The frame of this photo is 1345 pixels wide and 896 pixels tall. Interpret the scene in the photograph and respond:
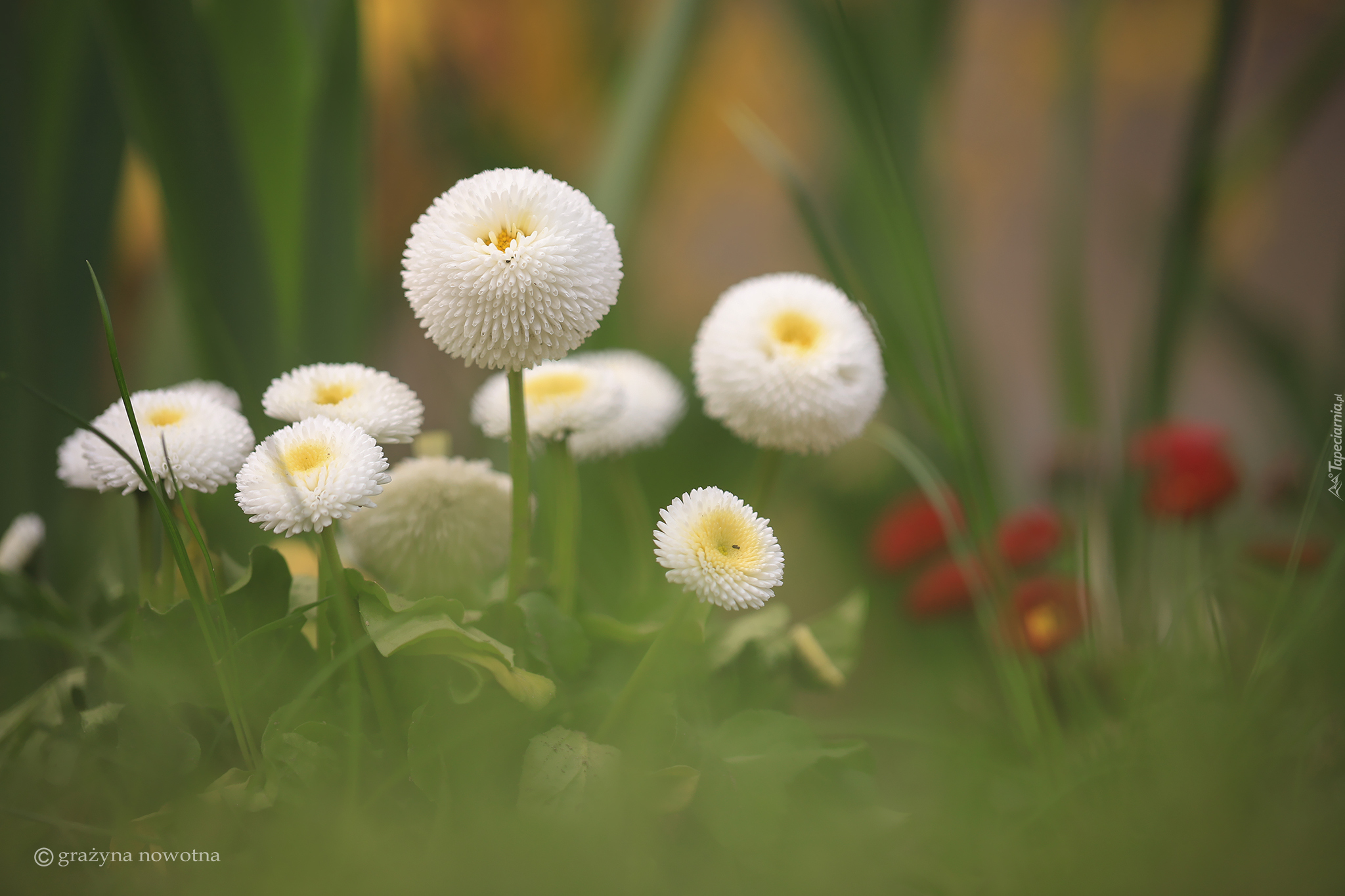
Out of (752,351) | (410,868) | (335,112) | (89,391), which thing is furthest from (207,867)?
(89,391)

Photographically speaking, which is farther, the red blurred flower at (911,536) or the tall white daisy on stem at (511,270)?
the red blurred flower at (911,536)

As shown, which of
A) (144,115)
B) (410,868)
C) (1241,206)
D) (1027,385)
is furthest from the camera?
(1027,385)

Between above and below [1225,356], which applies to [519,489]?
below

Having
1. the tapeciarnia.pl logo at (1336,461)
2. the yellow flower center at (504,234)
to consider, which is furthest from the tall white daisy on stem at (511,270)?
the tapeciarnia.pl logo at (1336,461)

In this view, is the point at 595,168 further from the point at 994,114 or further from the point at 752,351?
the point at 994,114

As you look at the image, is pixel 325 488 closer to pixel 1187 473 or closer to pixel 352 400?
pixel 352 400

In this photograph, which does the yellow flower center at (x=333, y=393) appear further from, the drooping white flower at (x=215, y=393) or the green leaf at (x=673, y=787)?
the green leaf at (x=673, y=787)
